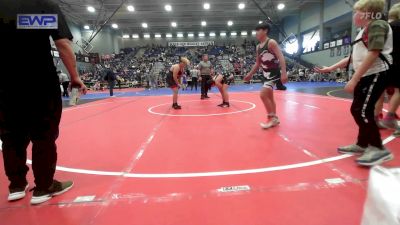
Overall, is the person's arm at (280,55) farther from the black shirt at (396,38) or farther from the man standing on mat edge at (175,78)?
the man standing on mat edge at (175,78)

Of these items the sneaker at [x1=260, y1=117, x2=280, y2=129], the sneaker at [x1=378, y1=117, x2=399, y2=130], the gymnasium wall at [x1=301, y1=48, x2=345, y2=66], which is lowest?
the sneaker at [x1=260, y1=117, x2=280, y2=129]

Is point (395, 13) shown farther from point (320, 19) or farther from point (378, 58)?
point (320, 19)

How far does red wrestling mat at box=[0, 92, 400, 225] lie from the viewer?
200 cm

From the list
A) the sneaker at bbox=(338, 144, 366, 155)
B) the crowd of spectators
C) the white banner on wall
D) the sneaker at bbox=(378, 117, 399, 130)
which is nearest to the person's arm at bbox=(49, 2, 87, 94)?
the sneaker at bbox=(338, 144, 366, 155)

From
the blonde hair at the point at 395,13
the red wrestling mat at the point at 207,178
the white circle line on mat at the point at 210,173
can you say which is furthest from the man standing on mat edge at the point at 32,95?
the blonde hair at the point at 395,13

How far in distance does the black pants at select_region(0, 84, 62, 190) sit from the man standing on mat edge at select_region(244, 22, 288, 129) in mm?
3392

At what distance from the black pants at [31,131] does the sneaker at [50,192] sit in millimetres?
41

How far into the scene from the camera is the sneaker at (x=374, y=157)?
274 cm

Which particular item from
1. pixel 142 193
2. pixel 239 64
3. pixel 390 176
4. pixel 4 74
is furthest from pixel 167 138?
pixel 239 64

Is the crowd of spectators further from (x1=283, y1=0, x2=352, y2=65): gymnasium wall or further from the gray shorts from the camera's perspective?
the gray shorts

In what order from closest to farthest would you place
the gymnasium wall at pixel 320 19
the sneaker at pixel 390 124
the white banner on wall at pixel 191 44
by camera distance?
the sneaker at pixel 390 124 → the gymnasium wall at pixel 320 19 → the white banner on wall at pixel 191 44

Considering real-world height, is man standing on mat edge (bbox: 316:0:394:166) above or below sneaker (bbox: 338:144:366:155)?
above

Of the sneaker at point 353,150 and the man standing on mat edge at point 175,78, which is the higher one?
the man standing on mat edge at point 175,78

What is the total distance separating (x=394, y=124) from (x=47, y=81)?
487 centimetres
